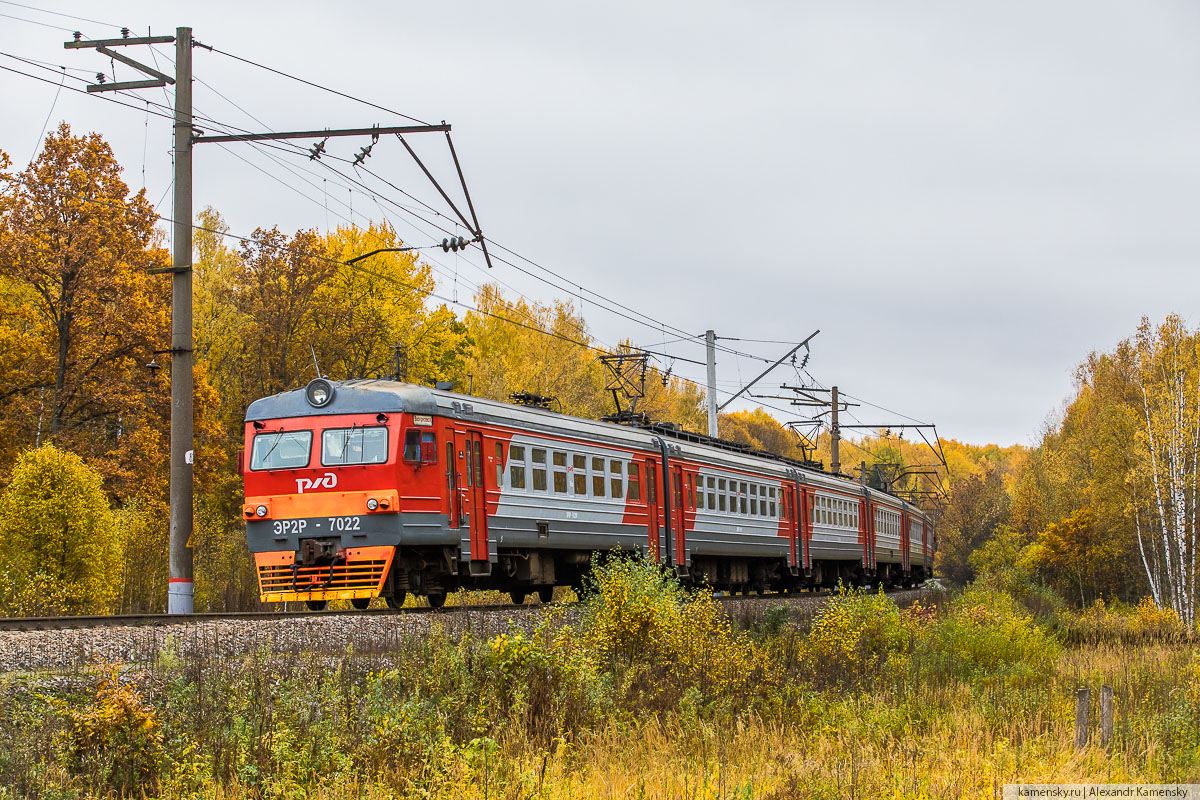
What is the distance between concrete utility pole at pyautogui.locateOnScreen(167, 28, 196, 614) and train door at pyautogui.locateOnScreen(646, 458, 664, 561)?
783 centimetres

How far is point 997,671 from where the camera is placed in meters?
18.5

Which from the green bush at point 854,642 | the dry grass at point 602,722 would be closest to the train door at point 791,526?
the green bush at point 854,642

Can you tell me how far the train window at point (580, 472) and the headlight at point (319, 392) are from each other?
14.2 ft

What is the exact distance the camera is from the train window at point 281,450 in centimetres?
1580

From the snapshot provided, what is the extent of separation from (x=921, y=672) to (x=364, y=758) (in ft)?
34.2

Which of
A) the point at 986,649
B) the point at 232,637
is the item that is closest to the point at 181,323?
the point at 232,637

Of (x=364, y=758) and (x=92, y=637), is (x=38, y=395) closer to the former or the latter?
(x=92, y=637)

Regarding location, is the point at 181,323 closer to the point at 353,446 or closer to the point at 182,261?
the point at 182,261

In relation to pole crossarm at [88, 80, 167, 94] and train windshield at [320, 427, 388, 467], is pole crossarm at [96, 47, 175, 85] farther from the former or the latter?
train windshield at [320, 427, 388, 467]

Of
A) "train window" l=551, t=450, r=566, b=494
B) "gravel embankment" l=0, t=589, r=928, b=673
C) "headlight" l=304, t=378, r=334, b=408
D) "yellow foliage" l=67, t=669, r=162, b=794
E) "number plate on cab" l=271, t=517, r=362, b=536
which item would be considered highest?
"headlight" l=304, t=378, r=334, b=408

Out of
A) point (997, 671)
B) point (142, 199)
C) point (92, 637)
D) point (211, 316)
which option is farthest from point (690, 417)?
point (92, 637)

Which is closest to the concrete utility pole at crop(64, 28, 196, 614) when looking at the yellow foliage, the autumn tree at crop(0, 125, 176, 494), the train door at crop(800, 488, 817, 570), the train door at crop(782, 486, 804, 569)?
the yellow foliage

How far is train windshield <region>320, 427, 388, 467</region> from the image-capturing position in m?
15.3

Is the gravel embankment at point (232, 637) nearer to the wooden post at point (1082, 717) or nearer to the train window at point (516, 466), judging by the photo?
the train window at point (516, 466)
